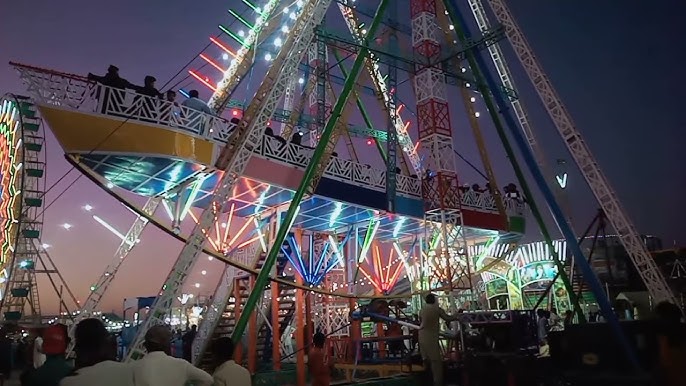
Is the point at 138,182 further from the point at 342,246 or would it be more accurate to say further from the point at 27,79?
the point at 342,246

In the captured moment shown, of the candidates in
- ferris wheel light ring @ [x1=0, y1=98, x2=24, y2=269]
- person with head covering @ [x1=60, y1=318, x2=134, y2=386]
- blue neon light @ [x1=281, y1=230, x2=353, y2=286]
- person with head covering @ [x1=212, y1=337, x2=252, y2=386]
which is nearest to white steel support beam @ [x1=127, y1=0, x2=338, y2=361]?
blue neon light @ [x1=281, y1=230, x2=353, y2=286]

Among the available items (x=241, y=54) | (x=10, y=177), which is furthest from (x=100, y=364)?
(x=241, y=54)

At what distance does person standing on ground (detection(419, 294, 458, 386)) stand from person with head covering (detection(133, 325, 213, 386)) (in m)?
6.09

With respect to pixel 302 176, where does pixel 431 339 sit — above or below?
below

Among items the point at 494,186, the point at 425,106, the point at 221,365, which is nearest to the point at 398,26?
the point at 425,106

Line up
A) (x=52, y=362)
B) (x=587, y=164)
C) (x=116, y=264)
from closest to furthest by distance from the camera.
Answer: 1. (x=52, y=362)
2. (x=116, y=264)
3. (x=587, y=164)

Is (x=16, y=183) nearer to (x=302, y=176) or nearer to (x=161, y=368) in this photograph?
(x=302, y=176)

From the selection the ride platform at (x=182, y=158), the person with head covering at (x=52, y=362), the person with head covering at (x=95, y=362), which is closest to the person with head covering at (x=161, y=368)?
the person with head covering at (x=95, y=362)

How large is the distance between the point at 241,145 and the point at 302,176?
7.45 ft

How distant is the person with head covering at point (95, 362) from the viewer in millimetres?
3572

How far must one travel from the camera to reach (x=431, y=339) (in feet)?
31.8

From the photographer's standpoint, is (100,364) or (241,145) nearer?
(100,364)

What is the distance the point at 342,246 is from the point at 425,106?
18.5 ft

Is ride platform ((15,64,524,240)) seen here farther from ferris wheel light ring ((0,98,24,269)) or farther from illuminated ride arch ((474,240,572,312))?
illuminated ride arch ((474,240,572,312))
